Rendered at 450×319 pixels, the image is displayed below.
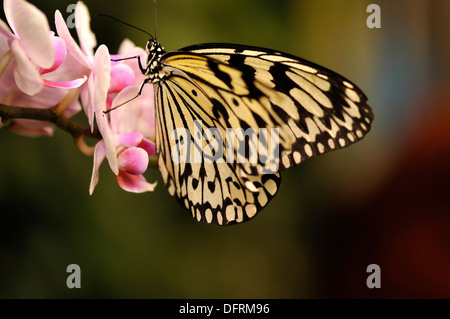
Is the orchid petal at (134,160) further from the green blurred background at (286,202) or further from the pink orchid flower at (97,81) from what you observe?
the green blurred background at (286,202)

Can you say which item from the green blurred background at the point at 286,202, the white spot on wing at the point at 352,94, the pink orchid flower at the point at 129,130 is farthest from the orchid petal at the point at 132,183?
the green blurred background at the point at 286,202

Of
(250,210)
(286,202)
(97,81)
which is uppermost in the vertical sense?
(286,202)

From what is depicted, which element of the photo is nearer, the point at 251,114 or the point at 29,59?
the point at 29,59

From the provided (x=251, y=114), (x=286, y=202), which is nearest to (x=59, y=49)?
(x=251, y=114)

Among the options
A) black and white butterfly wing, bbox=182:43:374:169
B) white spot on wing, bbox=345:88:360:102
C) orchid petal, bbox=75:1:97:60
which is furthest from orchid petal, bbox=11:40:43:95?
white spot on wing, bbox=345:88:360:102

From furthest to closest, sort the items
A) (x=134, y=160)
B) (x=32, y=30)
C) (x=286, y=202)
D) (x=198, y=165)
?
(x=286, y=202), (x=198, y=165), (x=134, y=160), (x=32, y=30)

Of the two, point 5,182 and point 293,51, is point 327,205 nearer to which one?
point 293,51

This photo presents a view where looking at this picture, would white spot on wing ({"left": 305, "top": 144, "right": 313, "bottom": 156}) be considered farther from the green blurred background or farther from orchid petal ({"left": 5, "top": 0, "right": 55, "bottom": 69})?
the green blurred background

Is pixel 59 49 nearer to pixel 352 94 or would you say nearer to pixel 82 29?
pixel 82 29
